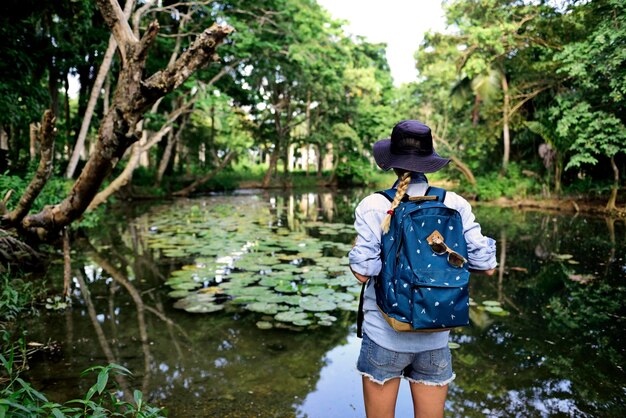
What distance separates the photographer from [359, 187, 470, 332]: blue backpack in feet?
4.77

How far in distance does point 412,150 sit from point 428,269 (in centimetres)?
48

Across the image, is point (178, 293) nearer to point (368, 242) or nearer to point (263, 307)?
point (263, 307)

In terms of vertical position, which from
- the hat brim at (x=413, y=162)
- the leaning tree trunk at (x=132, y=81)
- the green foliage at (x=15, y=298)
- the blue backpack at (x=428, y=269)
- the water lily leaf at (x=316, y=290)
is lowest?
the water lily leaf at (x=316, y=290)

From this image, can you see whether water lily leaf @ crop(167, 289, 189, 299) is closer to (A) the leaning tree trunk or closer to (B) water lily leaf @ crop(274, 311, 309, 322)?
(B) water lily leaf @ crop(274, 311, 309, 322)

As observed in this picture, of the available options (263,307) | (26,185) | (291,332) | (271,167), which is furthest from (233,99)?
(291,332)

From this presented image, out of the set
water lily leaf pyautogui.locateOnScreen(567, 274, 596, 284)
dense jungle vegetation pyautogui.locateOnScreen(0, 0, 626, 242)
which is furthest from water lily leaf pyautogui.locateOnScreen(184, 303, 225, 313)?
water lily leaf pyautogui.locateOnScreen(567, 274, 596, 284)

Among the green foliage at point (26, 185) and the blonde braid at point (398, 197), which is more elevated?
the blonde braid at point (398, 197)

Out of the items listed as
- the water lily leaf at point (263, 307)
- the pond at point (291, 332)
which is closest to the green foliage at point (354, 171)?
the pond at point (291, 332)

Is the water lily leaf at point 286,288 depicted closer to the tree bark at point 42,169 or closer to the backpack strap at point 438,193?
the tree bark at point 42,169

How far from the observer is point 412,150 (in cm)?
163

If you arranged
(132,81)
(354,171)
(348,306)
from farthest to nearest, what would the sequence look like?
1. (354,171)
2. (348,306)
3. (132,81)

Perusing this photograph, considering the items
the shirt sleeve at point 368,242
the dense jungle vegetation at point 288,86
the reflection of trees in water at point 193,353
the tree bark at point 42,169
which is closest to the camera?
the shirt sleeve at point 368,242

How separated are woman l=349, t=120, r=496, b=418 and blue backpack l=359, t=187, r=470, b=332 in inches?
3.5

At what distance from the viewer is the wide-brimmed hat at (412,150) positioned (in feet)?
5.24
